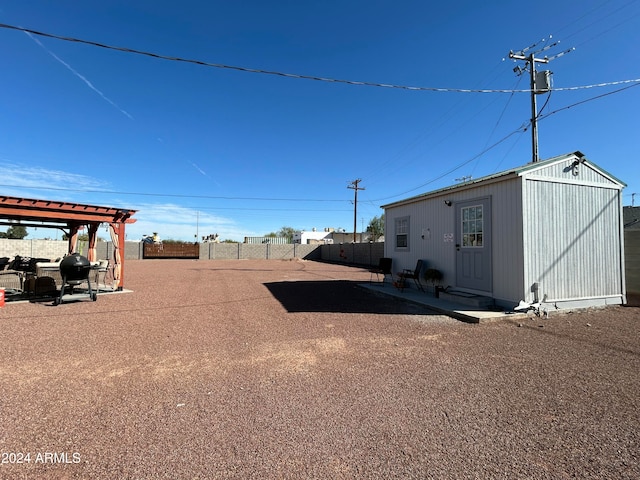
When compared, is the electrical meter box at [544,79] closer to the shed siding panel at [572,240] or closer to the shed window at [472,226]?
the shed siding panel at [572,240]

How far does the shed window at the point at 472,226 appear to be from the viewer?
7.47 metres

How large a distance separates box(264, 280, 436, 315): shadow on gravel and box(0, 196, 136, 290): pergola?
15.5 ft

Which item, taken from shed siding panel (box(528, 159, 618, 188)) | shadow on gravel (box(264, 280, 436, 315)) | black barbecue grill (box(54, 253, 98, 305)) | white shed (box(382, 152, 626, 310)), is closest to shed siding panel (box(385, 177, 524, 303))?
white shed (box(382, 152, 626, 310))

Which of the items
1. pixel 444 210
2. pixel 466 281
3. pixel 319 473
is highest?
pixel 444 210

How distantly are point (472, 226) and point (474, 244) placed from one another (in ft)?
1.38

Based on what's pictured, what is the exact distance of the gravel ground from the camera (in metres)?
2.15

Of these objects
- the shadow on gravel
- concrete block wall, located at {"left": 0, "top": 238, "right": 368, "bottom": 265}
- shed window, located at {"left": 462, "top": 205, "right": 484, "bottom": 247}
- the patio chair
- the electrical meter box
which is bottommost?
the shadow on gravel

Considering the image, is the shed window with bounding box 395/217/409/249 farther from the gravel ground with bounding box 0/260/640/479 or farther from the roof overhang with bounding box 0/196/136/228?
the roof overhang with bounding box 0/196/136/228

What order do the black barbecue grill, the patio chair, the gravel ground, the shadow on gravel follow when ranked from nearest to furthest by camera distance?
the gravel ground < the shadow on gravel < the black barbecue grill < the patio chair

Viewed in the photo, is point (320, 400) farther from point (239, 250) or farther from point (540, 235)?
point (239, 250)

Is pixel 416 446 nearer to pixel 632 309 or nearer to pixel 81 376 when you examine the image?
pixel 81 376

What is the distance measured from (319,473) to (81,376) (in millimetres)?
2921

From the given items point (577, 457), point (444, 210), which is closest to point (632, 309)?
point (444, 210)

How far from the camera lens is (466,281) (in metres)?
7.78
